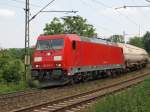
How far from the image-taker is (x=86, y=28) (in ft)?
237

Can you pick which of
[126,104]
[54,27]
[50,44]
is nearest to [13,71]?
[50,44]

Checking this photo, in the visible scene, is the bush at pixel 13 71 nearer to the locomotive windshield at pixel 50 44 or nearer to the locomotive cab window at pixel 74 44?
the locomotive windshield at pixel 50 44

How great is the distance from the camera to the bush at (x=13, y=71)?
24844 millimetres

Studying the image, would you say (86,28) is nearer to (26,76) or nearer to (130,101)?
(26,76)

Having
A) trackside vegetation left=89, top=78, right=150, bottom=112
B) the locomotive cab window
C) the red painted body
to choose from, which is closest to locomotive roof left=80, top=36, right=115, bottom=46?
the red painted body

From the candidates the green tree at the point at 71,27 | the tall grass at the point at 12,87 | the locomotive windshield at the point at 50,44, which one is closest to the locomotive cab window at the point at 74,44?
the locomotive windshield at the point at 50,44

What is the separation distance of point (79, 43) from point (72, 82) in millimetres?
2482

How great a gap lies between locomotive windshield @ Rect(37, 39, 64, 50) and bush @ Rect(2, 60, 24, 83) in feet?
5.51

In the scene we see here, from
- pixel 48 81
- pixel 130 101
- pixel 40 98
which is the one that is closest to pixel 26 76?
→ pixel 48 81

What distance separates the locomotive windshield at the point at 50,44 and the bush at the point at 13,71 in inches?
66.1

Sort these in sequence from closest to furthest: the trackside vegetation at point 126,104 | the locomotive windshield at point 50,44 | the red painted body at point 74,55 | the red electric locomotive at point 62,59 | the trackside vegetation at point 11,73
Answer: the trackside vegetation at point 126,104
the red electric locomotive at point 62,59
the red painted body at point 74,55
the locomotive windshield at point 50,44
the trackside vegetation at point 11,73

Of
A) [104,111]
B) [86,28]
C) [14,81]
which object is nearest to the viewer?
[104,111]

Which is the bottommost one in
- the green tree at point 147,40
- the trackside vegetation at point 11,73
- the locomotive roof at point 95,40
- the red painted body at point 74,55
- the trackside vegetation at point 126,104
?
the trackside vegetation at point 126,104

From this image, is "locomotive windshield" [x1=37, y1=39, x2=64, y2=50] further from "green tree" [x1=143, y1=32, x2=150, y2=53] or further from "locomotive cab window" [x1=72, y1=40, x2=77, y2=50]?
"green tree" [x1=143, y1=32, x2=150, y2=53]
